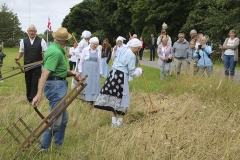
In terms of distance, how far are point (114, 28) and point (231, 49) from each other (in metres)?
45.0

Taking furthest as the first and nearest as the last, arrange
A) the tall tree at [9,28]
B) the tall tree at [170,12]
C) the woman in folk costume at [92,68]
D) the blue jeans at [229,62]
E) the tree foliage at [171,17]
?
1. the tall tree at [9,28]
2. the tall tree at [170,12]
3. the tree foliage at [171,17]
4. the blue jeans at [229,62]
5. the woman in folk costume at [92,68]

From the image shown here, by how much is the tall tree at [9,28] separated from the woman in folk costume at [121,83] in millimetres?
69587

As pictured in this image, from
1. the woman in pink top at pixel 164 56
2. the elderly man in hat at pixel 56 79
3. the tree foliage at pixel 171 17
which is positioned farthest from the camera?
the tree foliage at pixel 171 17

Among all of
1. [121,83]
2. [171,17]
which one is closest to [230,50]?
[121,83]

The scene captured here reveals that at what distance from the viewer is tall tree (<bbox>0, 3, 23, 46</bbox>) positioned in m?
73.0

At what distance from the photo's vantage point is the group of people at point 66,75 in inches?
187

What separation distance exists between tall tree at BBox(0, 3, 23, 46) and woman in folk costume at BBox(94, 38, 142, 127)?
2740 inches

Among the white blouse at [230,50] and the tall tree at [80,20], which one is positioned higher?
the tall tree at [80,20]

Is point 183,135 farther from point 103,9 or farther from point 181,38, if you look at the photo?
point 103,9

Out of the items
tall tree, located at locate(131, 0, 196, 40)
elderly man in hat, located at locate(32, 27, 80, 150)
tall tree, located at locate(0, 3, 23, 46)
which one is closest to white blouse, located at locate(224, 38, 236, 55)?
elderly man in hat, located at locate(32, 27, 80, 150)

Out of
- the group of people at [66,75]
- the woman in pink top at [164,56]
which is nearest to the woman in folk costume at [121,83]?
the group of people at [66,75]

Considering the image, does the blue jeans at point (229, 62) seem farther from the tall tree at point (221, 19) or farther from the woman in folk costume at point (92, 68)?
the tall tree at point (221, 19)

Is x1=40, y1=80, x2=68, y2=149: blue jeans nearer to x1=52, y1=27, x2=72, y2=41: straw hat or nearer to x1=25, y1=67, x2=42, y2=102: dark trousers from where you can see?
x1=52, y1=27, x2=72, y2=41: straw hat

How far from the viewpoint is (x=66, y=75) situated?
4984 millimetres
